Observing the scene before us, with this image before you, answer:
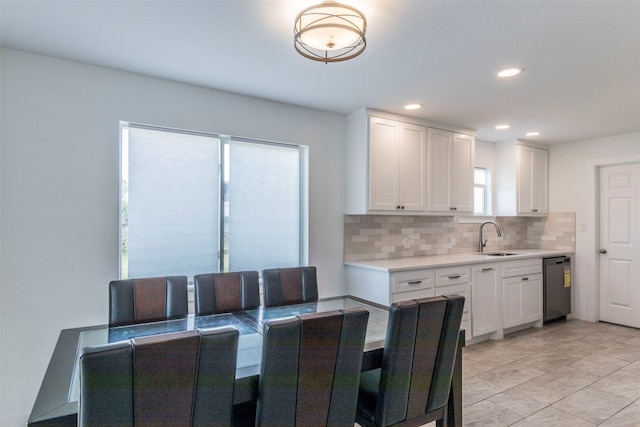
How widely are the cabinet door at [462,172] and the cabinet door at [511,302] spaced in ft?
3.10

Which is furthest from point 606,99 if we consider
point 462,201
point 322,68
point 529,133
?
point 322,68

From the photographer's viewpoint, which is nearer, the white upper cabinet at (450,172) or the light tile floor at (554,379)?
the light tile floor at (554,379)

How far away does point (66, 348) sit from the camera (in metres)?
1.55

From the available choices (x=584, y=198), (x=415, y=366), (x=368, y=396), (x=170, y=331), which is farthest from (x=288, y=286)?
(x=584, y=198)

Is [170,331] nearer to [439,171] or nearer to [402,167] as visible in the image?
[402,167]

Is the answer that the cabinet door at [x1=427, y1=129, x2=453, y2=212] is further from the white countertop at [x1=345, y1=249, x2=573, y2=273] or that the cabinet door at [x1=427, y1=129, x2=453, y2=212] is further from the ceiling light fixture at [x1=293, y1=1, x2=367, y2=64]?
the ceiling light fixture at [x1=293, y1=1, x2=367, y2=64]

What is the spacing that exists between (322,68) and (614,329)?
4.69 metres

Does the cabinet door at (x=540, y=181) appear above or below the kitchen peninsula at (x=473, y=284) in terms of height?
above

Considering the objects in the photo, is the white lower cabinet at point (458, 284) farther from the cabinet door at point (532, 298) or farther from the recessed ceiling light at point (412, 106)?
the recessed ceiling light at point (412, 106)

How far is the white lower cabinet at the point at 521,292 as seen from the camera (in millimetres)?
4023

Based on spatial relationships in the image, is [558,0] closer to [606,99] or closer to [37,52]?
[606,99]

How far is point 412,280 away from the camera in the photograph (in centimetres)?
334

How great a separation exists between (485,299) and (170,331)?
3252 millimetres

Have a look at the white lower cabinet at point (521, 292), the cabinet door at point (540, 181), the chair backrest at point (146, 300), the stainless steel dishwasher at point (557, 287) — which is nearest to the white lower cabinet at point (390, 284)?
the white lower cabinet at point (521, 292)
